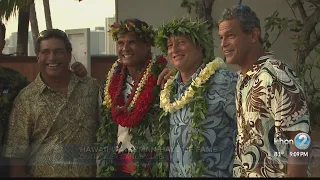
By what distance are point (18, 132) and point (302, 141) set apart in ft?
6.13

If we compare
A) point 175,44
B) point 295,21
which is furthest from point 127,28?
point 295,21

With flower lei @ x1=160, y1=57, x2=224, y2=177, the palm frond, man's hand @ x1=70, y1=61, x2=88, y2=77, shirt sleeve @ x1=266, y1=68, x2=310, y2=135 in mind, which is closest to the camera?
shirt sleeve @ x1=266, y1=68, x2=310, y2=135

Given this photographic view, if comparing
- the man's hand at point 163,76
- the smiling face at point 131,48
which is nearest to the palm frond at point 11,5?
the smiling face at point 131,48

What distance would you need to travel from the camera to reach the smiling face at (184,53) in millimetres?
3031

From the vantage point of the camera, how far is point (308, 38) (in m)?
7.48

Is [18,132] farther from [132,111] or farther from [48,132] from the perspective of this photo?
[132,111]

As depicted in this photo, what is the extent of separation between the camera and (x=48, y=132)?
130 inches

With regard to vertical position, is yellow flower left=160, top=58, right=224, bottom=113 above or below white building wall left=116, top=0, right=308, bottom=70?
below

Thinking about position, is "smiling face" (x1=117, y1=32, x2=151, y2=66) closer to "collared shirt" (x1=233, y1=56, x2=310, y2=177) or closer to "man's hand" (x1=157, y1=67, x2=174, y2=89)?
"man's hand" (x1=157, y1=67, x2=174, y2=89)

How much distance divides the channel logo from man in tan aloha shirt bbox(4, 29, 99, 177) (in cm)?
155

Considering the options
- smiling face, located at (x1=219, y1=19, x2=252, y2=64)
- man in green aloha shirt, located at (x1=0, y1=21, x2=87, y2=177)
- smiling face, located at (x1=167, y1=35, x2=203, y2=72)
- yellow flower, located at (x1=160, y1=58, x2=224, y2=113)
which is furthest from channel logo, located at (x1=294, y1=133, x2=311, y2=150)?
man in green aloha shirt, located at (x1=0, y1=21, x2=87, y2=177)

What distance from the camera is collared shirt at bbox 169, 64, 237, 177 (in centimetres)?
290

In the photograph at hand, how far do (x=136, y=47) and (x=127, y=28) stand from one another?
142 millimetres

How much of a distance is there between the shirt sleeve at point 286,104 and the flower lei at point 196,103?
551 mm
